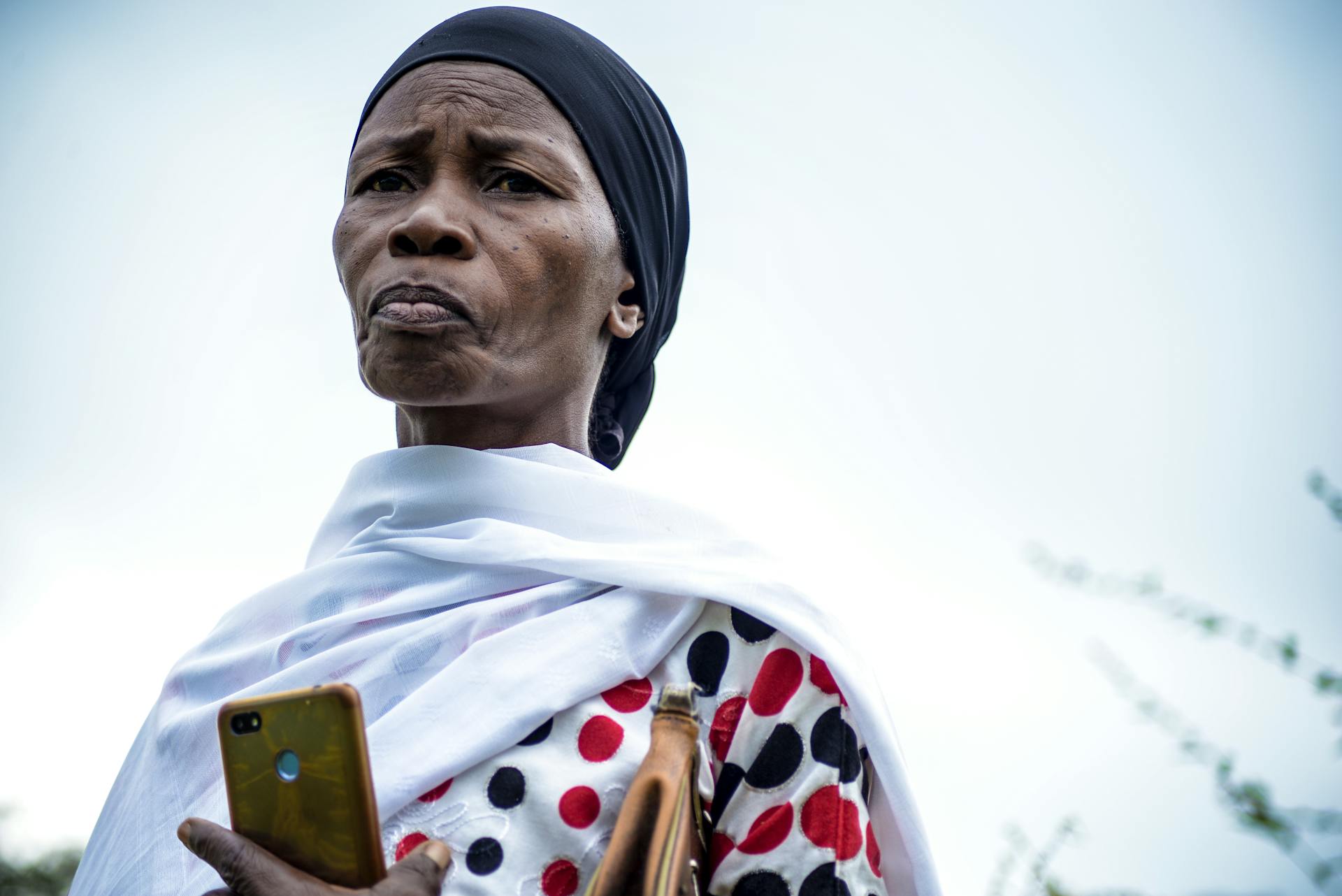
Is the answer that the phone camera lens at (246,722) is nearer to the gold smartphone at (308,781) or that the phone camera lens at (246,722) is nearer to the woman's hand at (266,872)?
the gold smartphone at (308,781)

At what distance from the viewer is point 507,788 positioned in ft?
6.05

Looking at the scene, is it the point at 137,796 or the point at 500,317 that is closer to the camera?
the point at 137,796

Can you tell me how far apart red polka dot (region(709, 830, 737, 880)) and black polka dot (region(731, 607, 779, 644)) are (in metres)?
0.33

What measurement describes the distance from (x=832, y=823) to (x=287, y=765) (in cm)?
76

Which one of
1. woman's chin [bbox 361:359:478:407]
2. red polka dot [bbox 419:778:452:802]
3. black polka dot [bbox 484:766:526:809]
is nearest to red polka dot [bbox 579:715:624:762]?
black polka dot [bbox 484:766:526:809]

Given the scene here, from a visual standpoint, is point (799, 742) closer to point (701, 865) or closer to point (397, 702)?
point (701, 865)

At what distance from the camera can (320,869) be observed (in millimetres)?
1558

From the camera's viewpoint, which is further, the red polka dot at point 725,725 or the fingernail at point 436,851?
the red polka dot at point 725,725

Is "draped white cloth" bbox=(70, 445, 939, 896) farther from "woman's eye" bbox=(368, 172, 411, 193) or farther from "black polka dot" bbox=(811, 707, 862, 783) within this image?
"woman's eye" bbox=(368, 172, 411, 193)

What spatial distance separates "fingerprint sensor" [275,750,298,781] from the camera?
1.57 metres

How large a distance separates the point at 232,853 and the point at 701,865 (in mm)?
653

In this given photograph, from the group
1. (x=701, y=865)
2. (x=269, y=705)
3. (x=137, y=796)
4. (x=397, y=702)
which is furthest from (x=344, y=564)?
(x=701, y=865)

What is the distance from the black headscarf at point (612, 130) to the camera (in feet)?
8.43

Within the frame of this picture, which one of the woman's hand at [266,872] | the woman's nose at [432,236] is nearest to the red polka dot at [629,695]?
the woman's hand at [266,872]
